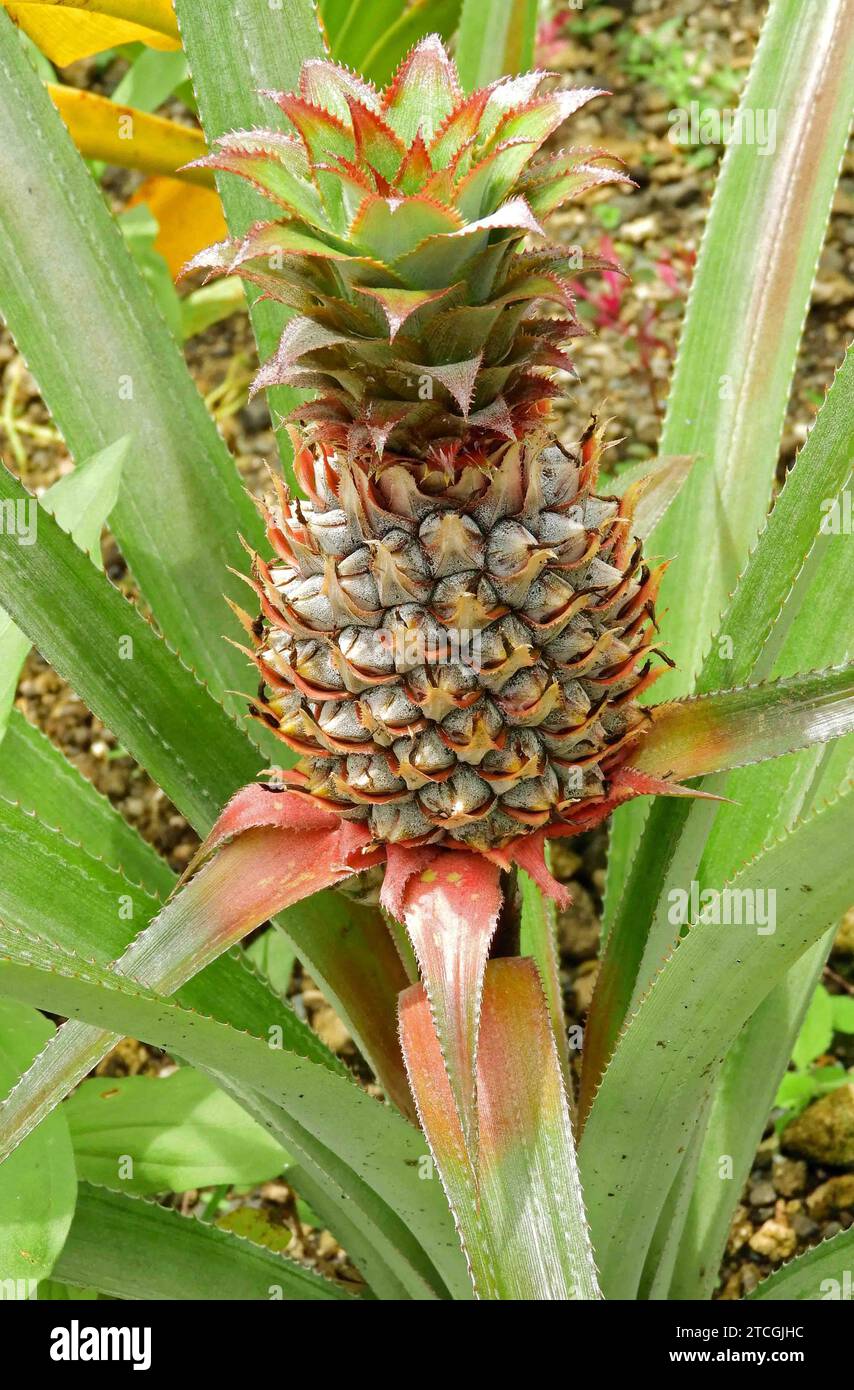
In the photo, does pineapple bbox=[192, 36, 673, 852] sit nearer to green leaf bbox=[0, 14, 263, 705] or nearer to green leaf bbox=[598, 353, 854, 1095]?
green leaf bbox=[598, 353, 854, 1095]

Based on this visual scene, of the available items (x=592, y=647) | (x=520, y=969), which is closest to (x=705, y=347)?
(x=592, y=647)

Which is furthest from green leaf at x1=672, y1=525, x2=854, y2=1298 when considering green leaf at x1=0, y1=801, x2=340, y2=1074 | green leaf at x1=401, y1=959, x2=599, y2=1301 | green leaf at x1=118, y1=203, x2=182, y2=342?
green leaf at x1=118, y1=203, x2=182, y2=342

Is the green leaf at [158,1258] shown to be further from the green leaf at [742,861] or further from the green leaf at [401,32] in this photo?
the green leaf at [401,32]

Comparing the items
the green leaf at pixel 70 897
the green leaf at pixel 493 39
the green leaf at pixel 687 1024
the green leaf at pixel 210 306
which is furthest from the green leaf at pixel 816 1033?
the green leaf at pixel 210 306

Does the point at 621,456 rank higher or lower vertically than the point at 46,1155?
higher

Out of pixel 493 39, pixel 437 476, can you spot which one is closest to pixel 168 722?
pixel 437 476
